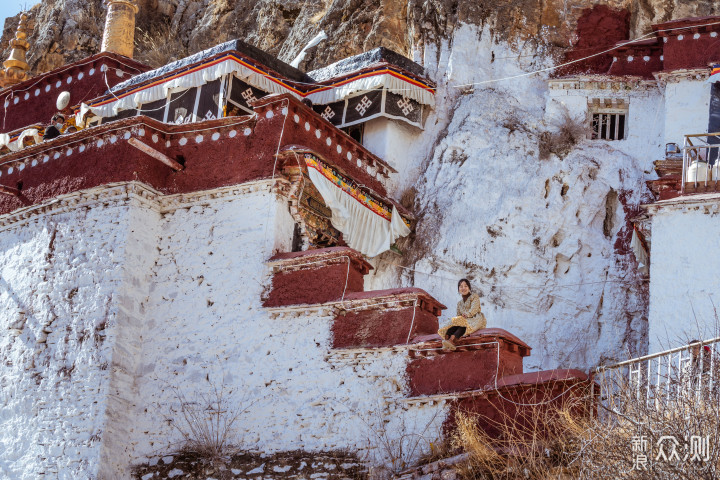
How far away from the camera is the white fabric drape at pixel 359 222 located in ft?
51.6

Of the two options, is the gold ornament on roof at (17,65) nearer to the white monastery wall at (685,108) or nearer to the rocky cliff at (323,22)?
the rocky cliff at (323,22)

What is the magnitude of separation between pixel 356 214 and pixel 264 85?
132 inches

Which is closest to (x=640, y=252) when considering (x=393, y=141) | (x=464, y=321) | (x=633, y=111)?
(x=633, y=111)

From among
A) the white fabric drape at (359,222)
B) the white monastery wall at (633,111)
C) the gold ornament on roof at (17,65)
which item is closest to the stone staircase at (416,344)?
the white fabric drape at (359,222)

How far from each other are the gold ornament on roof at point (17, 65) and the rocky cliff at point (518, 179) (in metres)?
7.00

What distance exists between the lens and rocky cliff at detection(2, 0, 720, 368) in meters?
16.2

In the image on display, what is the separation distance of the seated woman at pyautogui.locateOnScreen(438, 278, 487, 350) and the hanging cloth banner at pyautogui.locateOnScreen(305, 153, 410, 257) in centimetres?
352

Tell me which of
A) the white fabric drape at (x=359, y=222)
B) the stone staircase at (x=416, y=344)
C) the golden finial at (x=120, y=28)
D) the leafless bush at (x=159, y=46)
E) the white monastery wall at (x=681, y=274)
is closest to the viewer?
the stone staircase at (x=416, y=344)

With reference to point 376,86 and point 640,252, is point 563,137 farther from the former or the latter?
point 376,86

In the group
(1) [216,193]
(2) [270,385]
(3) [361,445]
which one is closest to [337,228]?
(1) [216,193]

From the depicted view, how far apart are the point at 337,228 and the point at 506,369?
14.7ft

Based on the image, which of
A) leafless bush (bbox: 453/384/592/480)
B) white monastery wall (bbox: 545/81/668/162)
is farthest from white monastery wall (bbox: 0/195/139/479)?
white monastery wall (bbox: 545/81/668/162)

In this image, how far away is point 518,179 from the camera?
677 inches

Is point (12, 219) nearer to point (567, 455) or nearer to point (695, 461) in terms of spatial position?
point (567, 455)
